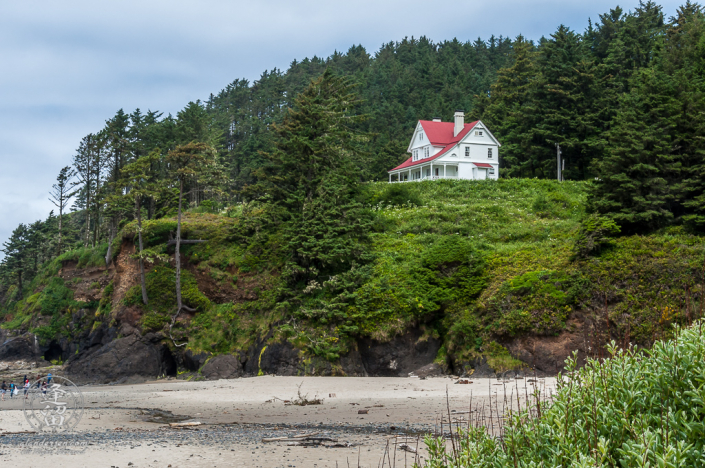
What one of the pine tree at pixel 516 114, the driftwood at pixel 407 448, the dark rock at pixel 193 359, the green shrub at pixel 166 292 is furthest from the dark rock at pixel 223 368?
the pine tree at pixel 516 114

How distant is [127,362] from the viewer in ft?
95.6

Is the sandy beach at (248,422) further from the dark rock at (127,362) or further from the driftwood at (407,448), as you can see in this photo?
the dark rock at (127,362)

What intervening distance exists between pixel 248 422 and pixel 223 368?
41.5 ft

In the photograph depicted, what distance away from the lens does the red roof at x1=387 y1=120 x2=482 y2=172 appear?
48688mm

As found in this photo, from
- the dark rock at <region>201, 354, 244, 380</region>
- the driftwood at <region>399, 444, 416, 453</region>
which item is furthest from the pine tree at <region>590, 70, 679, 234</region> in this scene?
the dark rock at <region>201, 354, 244, 380</region>

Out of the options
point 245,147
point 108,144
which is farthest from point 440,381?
point 245,147

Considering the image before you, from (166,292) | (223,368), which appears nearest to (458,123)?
(166,292)

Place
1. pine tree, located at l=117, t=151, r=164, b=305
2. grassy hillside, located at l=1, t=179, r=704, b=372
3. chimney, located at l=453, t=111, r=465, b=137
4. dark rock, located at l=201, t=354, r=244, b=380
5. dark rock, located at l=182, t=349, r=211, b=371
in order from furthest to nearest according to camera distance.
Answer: chimney, located at l=453, t=111, r=465, b=137 → pine tree, located at l=117, t=151, r=164, b=305 → dark rock, located at l=182, t=349, r=211, b=371 → dark rock, located at l=201, t=354, r=244, b=380 → grassy hillside, located at l=1, t=179, r=704, b=372

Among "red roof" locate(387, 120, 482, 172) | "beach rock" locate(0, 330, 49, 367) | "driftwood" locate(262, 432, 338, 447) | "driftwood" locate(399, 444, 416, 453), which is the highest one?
"red roof" locate(387, 120, 482, 172)

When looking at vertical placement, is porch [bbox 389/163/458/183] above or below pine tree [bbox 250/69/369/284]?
above

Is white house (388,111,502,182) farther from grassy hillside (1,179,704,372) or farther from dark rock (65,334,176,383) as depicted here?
dark rock (65,334,176,383)

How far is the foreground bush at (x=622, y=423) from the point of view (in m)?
3.64

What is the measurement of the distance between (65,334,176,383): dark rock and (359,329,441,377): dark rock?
12646mm

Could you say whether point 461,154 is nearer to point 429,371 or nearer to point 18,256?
point 429,371
